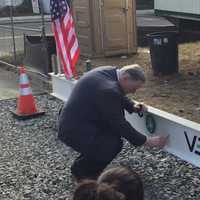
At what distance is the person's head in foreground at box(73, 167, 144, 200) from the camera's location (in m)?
2.17

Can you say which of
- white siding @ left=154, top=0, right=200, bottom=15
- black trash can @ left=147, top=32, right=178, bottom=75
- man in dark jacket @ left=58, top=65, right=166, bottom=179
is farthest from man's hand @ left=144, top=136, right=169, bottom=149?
white siding @ left=154, top=0, right=200, bottom=15

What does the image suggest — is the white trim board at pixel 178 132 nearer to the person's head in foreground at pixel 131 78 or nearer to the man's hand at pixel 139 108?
the man's hand at pixel 139 108

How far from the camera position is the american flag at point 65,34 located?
8234 mm

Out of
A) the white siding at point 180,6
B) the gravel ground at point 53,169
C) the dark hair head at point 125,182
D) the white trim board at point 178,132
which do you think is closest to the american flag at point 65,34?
the gravel ground at point 53,169

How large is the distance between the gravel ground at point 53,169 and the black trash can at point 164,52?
3.40 m

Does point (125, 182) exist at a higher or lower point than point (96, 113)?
higher

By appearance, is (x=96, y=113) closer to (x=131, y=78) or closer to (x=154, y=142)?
(x=131, y=78)

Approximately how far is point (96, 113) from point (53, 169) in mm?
1480

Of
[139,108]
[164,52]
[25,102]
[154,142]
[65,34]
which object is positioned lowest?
[25,102]

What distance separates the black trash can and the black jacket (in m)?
5.35

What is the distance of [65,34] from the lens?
27.4 feet

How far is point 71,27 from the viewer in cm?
829

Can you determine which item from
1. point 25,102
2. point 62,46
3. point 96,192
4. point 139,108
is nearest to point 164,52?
point 62,46

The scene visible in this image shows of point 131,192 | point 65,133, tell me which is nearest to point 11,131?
point 65,133
